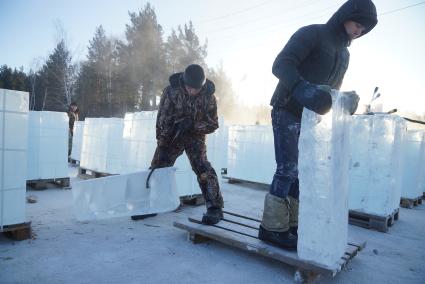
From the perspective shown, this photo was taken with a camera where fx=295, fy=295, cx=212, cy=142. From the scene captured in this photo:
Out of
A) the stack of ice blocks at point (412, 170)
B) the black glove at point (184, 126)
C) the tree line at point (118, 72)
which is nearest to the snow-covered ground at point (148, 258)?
the black glove at point (184, 126)

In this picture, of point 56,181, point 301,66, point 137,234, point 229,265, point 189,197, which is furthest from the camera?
point 56,181

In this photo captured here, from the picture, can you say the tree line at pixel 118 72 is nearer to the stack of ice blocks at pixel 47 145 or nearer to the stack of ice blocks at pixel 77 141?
the stack of ice blocks at pixel 77 141

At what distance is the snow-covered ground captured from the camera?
91.4 inches

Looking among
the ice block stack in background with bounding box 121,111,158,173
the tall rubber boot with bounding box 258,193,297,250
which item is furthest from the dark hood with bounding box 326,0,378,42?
the ice block stack in background with bounding box 121,111,158,173

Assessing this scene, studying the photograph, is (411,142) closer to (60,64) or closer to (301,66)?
(301,66)

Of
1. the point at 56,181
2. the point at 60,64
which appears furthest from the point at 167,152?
the point at 60,64

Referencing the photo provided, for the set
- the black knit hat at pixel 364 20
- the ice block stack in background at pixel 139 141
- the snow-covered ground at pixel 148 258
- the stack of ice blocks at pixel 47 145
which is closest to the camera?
the black knit hat at pixel 364 20

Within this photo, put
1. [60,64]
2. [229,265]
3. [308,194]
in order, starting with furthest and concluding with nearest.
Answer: [60,64], [229,265], [308,194]

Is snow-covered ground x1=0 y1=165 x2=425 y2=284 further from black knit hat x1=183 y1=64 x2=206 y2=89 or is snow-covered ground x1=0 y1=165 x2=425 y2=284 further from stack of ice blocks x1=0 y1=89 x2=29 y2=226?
black knit hat x1=183 y1=64 x2=206 y2=89

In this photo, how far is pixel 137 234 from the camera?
326 cm

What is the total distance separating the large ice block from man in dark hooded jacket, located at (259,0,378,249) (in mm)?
141

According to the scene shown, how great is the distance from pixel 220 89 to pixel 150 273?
2879 centimetres

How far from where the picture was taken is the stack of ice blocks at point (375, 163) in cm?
397

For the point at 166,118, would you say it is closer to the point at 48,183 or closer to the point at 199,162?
the point at 199,162
